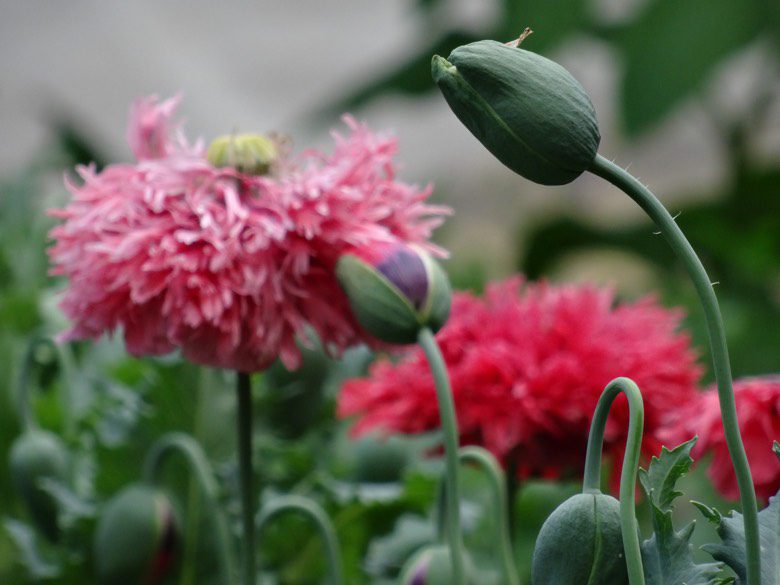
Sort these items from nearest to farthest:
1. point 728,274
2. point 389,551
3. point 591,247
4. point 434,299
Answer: point 434,299, point 389,551, point 728,274, point 591,247

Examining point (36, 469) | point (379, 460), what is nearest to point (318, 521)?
point (36, 469)

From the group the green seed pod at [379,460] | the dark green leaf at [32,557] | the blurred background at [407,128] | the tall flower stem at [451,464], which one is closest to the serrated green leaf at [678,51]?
the blurred background at [407,128]

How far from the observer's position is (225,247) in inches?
15.3

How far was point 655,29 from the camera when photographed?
1.36 m

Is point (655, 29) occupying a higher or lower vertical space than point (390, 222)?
higher

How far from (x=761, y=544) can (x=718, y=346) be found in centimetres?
6

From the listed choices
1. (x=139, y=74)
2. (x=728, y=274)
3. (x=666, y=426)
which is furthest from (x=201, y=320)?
(x=139, y=74)

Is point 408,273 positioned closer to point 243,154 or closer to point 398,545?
point 243,154

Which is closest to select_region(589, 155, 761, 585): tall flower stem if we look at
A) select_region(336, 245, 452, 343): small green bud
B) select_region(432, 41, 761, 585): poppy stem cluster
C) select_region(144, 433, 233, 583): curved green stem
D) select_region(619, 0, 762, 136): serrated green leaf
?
select_region(432, 41, 761, 585): poppy stem cluster

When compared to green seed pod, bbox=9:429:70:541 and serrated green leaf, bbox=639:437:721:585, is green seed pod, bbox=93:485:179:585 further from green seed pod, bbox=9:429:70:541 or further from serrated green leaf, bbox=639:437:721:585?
serrated green leaf, bbox=639:437:721:585

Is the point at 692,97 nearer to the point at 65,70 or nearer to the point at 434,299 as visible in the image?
the point at 434,299

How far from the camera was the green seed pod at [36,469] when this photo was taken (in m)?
0.51

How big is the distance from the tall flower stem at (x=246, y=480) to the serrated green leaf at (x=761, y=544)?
0.17m

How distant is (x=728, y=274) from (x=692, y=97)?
18 centimetres
